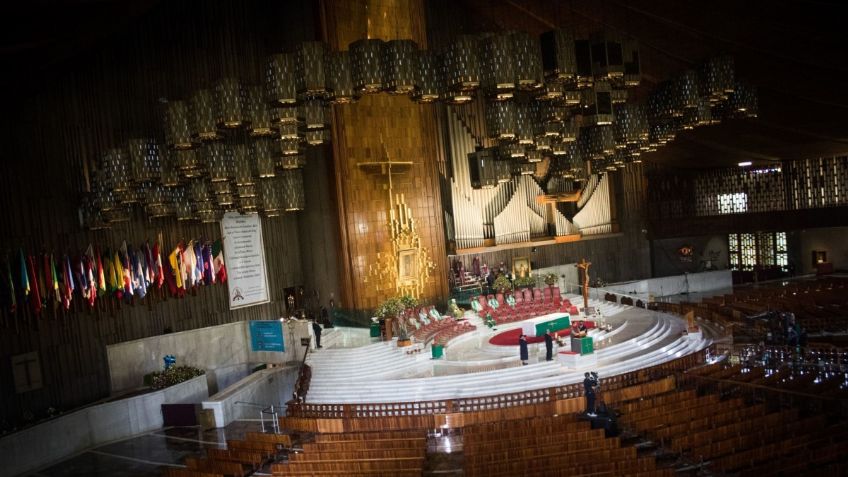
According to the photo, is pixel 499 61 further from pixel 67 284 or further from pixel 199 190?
pixel 67 284

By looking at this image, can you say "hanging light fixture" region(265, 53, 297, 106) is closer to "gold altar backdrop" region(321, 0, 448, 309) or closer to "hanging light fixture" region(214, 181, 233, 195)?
"hanging light fixture" region(214, 181, 233, 195)

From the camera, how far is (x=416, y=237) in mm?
26328

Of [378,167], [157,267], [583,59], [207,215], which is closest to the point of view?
[583,59]

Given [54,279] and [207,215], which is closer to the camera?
[54,279]

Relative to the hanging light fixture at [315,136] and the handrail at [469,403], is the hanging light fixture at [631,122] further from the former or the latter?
the hanging light fixture at [315,136]

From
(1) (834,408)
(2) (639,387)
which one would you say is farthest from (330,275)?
(1) (834,408)

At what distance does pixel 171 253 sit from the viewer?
22.6 meters

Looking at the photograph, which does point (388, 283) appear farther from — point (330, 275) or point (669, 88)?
point (669, 88)

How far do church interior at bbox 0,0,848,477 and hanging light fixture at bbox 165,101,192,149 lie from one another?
0.17 feet

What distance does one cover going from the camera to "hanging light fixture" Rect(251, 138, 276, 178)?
57.9ft

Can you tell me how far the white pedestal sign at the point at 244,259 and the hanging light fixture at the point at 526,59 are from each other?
14.5m

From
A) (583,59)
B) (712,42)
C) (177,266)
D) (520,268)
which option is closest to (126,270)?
(177,266)

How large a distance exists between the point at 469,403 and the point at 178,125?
904 centimetres

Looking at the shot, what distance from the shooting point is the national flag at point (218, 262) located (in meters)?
24.1
